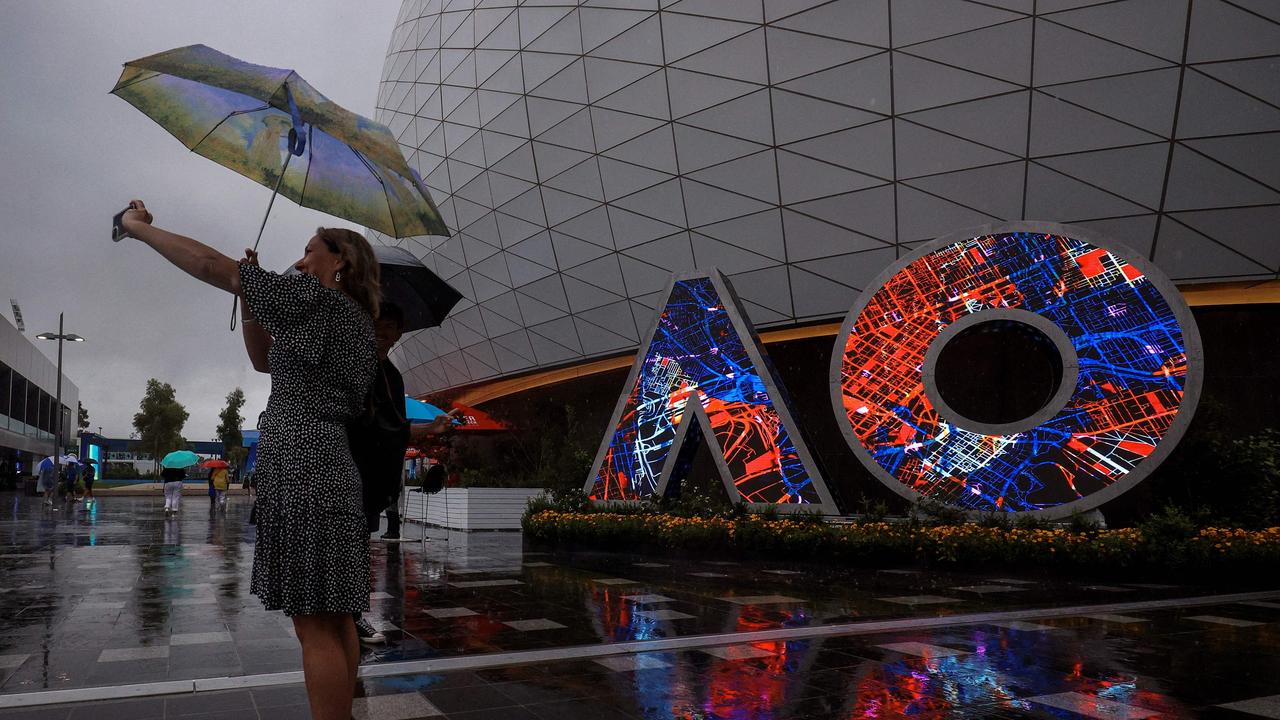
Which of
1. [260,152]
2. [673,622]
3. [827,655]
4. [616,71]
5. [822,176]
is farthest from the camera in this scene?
[616,71]

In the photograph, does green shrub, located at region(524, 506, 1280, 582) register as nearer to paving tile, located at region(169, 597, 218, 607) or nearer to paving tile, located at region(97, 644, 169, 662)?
paving tile, located at region(169, 597, 218, 607)

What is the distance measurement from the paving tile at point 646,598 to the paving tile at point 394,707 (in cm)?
396

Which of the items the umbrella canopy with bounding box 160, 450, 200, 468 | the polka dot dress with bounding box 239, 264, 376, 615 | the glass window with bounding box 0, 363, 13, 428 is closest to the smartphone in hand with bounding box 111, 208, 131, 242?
the polka dot dress with bounding box 239, 264, 376, 615

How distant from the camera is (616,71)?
21.6 m

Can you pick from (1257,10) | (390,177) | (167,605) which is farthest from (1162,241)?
(167,605)

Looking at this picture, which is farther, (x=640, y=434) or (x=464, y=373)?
(x=464, y=373)

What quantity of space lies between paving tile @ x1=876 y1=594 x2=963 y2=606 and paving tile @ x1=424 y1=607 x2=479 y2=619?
4.15m

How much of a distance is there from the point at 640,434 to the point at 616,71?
36.0 ft

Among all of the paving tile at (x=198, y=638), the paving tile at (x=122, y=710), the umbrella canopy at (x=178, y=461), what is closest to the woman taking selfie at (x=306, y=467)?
the paving tile at (x=122, y=710)

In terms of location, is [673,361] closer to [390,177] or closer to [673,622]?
[673,622]

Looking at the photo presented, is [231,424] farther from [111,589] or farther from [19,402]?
[111,589]

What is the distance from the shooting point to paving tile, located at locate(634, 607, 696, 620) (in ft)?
24.7

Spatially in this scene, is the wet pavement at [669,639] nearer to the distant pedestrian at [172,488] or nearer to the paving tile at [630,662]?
the paving tile at [630,662]

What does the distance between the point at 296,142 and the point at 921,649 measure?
5746 millimetres
